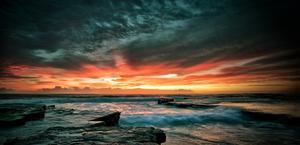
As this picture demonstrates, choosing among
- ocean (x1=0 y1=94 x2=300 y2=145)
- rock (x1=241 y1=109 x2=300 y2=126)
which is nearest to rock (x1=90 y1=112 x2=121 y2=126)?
ocean (x1=0 y1=94 x2=300 y2=145)

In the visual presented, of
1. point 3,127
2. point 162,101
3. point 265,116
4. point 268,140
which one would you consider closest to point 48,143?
point 3,127

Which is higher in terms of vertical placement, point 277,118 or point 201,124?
point 277,118

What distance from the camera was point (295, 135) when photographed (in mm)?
10984

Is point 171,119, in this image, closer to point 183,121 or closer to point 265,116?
point 183,121

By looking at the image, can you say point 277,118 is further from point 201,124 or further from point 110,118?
point 110,118

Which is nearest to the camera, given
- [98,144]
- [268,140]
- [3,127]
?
[98,144]

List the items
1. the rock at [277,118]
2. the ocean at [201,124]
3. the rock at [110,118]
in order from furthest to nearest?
the rock at [277,118] → the rock at [110,118] → the ocean at [201,124]

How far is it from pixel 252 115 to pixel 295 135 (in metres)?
8.21

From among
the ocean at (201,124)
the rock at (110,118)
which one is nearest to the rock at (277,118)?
the ocean at (201,124)

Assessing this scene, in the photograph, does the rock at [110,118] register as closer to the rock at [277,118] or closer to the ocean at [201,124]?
the ocean at [201,124]

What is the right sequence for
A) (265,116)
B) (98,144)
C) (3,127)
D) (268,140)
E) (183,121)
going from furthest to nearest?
(265,116)
(183,121)
(268,140)
(3,127)
(98,144)

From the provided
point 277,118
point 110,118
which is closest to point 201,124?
point 277,118

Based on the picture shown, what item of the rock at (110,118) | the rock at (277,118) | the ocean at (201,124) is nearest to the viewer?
the ocean at (201,124)

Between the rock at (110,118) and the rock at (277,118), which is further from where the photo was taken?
the rock at (277,118)
